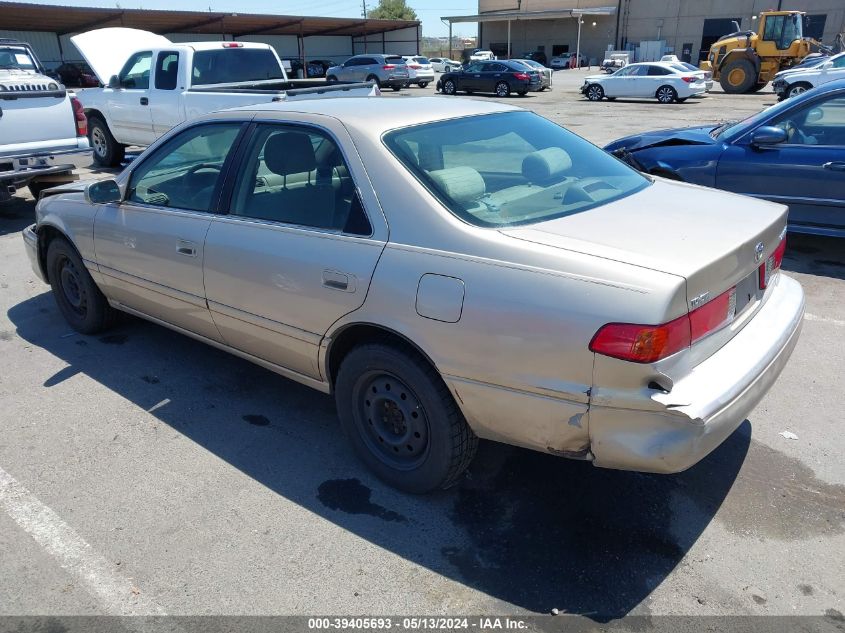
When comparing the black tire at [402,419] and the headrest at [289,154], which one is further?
the headrest at [289,154]

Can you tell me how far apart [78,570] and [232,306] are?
4.63ft

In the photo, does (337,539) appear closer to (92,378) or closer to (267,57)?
(92,378)

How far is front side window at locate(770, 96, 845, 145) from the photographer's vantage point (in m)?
5.91

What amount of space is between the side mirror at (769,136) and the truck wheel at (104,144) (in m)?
10.2

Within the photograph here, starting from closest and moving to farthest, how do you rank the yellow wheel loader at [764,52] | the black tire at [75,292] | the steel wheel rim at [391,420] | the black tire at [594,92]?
the steel wheel rim at [391,420]
the black tire at [75,292]
the black tire at [594,92]
the yellow wheel loader at [764,52]

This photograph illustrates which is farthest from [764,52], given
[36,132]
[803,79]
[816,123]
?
[36,132]

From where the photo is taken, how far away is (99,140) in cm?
1185

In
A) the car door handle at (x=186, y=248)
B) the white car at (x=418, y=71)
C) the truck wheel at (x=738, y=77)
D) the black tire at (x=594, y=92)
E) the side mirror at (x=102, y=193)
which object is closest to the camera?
the car door handle at (x=186, y=248)

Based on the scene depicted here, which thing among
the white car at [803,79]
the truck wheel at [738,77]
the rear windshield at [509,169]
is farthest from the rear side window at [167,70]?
the truck wheel at [738,77]

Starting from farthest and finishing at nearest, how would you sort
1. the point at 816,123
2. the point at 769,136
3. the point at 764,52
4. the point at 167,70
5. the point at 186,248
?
1. the point at 764,52
2. the point at 167,70
3. the point at 816,123
4. the point at 769,136
5. the point at 186,248

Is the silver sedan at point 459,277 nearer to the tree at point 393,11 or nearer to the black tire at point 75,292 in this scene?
Result: the black tire at point 75,292

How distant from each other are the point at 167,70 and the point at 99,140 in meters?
2.72

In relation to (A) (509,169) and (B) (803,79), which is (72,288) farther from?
(B) (803,79)

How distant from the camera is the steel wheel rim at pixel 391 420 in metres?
2.96
